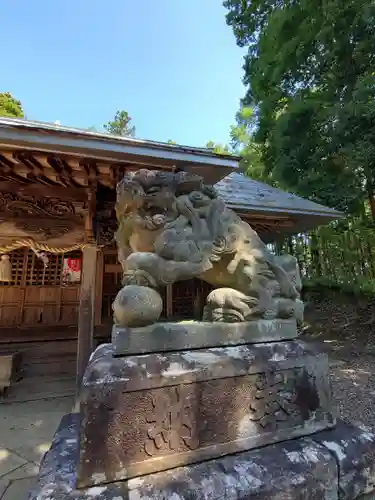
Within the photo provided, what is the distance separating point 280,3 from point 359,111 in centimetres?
456

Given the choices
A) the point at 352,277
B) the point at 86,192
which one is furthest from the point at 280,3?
the point at 86,192

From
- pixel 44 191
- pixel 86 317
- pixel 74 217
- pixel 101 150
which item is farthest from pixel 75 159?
pixel 86 317

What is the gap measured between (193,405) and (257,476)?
35 centimetres

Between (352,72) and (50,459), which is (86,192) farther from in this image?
(352,72)

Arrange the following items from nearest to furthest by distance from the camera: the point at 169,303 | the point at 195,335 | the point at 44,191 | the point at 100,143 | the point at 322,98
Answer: the point at 195,335 → the point at 100,143 → the point at 44,191 → the point at 169,303 → the point at 322,98

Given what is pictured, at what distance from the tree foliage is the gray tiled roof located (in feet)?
4.87

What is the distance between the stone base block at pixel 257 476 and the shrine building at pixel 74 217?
2247mm

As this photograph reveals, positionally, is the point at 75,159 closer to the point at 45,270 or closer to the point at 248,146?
the point at 45,270

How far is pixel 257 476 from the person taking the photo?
1139 mm

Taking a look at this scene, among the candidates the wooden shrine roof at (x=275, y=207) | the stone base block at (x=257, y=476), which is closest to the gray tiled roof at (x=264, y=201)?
the wooden shrine roof at (x=275, y=207)

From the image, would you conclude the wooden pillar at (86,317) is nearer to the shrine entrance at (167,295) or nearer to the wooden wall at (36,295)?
the shrine entrance at (167,295)

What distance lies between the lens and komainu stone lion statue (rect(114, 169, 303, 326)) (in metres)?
1.37

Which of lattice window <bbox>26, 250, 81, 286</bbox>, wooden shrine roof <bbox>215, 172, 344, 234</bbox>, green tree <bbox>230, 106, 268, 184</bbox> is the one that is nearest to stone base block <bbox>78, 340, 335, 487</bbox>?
wooden shrine roof <bbox>215, 172, 344, 234</bbox>

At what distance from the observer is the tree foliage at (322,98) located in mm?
5586
